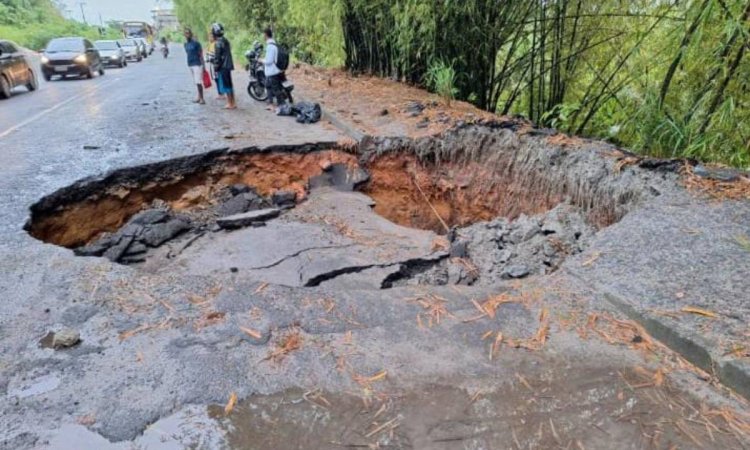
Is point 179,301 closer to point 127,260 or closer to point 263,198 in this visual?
point 127,260

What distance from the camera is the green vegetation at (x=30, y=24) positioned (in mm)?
30905

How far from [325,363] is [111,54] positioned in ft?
A: 83.7

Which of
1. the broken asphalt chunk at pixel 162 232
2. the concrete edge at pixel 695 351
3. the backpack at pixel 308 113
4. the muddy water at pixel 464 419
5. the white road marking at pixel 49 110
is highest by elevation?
the backpack at pixel 308 113

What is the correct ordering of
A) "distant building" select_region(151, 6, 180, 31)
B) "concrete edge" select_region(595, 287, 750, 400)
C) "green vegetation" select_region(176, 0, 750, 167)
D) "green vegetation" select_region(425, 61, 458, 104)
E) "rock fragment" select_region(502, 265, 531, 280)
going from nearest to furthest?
"concrete edge" select_region(595, 287, 750, 400) → "rock fragment" select_region(502, 265, 531, 280) → "green vegetation" select_region(176, 0, 750, 167) → "green vegetation" select_region(425, 61, 458, 104) → "distant building" select_region(151, 6, 180, 31)

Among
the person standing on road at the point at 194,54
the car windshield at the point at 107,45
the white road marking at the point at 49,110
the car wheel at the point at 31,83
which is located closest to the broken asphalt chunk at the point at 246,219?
the white road marking at the point at 49,110

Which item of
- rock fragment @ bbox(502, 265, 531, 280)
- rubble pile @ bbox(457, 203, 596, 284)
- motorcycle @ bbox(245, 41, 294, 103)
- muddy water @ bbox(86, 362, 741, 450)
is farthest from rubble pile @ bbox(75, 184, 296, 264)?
motorcycle @ bbox(245, 41, 294, 103)

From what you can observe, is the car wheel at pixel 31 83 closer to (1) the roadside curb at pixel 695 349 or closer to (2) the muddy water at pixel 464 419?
(2) the muddy water at pixel 464 419

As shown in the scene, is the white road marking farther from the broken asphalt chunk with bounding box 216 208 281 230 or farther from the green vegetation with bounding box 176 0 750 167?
the green vegetation with bounding box 176 0 750 167

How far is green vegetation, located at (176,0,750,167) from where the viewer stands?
467cm

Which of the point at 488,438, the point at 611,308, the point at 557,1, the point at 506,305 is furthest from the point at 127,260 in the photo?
the point at 557,1

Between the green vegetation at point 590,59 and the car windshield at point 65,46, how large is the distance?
10.9 m

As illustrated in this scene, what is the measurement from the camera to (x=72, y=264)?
11.4ft

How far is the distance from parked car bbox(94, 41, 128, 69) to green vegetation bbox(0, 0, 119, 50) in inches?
360

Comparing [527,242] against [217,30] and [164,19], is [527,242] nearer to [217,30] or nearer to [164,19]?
[217,30]
